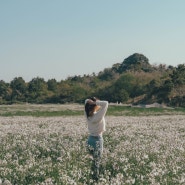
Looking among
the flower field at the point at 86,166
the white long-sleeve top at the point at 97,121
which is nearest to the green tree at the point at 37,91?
the flower field at the point at 86,166

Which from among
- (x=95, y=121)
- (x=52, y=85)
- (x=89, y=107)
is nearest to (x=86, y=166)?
(x=95, y=121)

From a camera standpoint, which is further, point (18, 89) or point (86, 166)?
point (18, 89)

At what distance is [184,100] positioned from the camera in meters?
68.0

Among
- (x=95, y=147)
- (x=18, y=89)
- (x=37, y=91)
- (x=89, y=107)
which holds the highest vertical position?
(x=18, y=89)

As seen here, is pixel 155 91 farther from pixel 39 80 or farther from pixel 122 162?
pixel 122 162

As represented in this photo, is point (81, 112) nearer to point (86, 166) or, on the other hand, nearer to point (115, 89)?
point (86, 166)

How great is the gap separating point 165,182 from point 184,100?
6131 centimetres

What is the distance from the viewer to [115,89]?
287 feet

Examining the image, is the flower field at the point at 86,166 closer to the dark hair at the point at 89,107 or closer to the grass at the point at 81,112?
the dark hair at the point at 89,107

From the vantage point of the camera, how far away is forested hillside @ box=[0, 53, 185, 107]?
73.2 metres

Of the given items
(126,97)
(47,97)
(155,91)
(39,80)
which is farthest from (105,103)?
(39,80)

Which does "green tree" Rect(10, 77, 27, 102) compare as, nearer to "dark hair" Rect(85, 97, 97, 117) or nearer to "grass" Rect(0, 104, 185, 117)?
"grass" Rect(0, 104, 185, 117)

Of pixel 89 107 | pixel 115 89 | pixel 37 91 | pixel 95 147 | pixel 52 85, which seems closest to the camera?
pixel 89 107

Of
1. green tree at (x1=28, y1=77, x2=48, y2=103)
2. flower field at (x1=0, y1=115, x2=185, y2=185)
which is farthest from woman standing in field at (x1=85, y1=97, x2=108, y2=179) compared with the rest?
green tree at (x1=28, y1=77, x2=48, y2=103)
